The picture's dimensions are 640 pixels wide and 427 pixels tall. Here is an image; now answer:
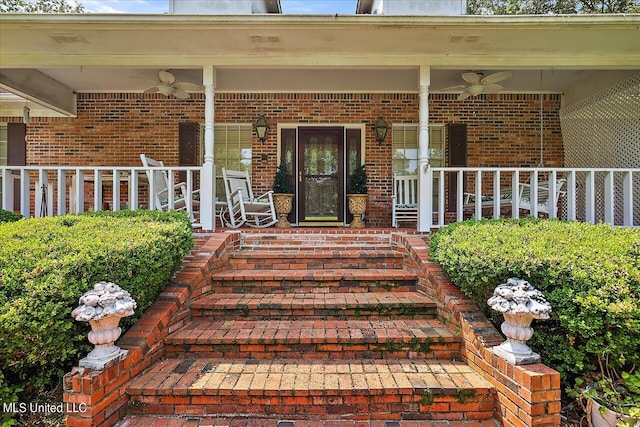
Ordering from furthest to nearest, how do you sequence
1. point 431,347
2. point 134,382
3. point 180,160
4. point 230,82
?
point 180,160 < point 230,82 < point 431,347 < point 134,382

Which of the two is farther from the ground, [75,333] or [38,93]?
[38,93]

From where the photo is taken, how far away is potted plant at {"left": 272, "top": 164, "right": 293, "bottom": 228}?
18.9ft

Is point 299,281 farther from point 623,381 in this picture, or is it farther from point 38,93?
point 38,93

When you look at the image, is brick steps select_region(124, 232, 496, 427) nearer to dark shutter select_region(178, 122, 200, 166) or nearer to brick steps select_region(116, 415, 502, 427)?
brick steps select_region(116, 415, 502, 427)

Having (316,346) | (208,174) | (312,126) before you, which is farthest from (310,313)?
(312,126)

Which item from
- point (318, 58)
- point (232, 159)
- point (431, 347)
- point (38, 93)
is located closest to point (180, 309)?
point (431, 347)

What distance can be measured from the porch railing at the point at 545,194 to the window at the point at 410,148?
398 mm

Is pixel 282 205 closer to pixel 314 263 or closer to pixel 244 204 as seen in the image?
pixel 244 204

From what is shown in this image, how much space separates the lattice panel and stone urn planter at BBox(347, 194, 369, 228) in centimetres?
337

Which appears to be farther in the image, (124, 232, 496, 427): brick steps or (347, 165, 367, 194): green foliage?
(347, 165, 367, 194): green foliage

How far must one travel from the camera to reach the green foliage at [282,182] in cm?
598

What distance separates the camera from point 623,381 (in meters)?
1.87

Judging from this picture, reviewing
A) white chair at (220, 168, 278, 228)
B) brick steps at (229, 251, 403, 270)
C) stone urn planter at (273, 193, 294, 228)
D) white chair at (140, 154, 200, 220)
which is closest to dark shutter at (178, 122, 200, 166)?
white chair at (220, 168, 278, 228)

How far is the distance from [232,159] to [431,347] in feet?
16.6
